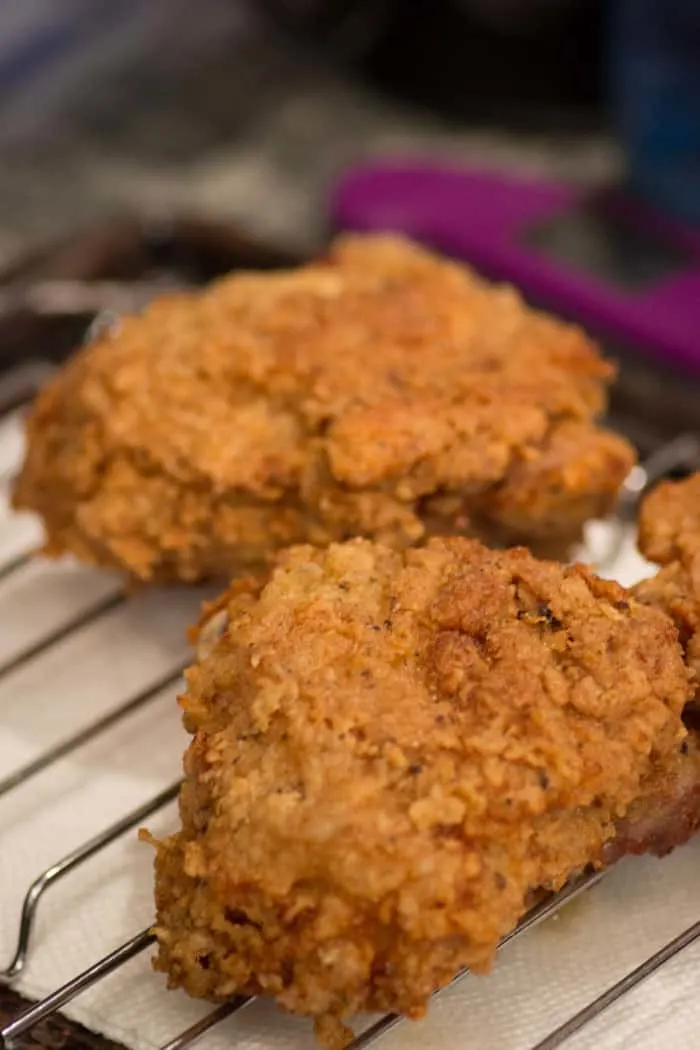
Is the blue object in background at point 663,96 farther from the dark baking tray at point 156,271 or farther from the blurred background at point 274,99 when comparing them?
the dark baking tray at point 156,271

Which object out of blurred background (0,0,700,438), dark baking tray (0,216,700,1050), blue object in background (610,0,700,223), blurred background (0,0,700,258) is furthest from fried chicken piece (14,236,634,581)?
blurred background (0,0,700,258)

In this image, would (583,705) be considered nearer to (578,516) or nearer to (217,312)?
(578,516)

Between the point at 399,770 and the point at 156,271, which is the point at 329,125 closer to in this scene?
the point at 156,271

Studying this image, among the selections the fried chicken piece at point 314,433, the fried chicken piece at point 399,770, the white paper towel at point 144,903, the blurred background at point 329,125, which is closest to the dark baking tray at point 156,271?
the blurred background at point 329,125

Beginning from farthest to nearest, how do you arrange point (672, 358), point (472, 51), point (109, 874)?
point (472, 51), point (672, 358), point (109, 874)

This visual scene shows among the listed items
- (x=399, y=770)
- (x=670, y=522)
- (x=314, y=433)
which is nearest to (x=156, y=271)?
(x=314, y=433)

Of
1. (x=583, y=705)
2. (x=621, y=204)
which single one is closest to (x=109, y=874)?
(x=583, y=705)
